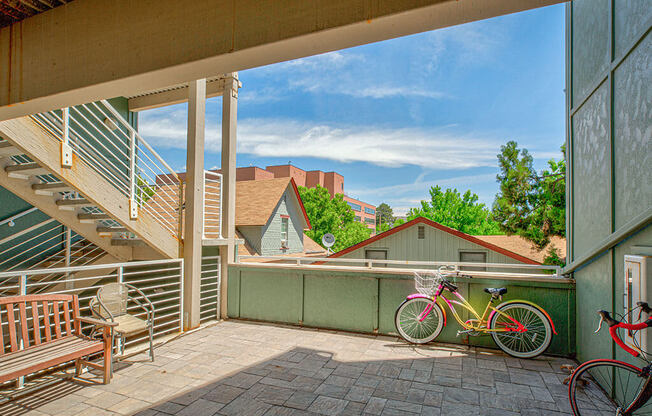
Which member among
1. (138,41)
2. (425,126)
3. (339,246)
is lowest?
(339,246)

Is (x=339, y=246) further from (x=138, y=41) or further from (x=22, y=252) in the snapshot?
(x=138, y=41)

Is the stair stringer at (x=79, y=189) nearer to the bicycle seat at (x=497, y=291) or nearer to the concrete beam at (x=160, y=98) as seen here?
the concrete beam at (x=160, y=98)

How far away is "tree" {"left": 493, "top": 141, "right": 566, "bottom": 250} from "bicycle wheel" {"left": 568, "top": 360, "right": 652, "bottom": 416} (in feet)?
15.9

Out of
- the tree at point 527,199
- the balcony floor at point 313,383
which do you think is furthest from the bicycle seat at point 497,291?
the tree at point 527,199

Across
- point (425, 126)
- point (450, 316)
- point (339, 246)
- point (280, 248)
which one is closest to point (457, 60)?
point (425, 126)

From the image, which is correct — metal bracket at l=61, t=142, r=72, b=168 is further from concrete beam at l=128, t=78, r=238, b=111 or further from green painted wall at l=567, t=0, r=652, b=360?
green painted wall at l=567, t=0, r=652, b=360

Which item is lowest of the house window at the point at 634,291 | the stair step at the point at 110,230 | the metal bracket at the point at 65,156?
the house window at the point at 634,291

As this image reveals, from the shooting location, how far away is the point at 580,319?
4.30 m

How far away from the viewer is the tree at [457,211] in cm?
2816

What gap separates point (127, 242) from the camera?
5629 millimetres

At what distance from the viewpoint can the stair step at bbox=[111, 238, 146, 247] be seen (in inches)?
218

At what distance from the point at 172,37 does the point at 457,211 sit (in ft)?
94.3

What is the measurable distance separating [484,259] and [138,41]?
1226 cm

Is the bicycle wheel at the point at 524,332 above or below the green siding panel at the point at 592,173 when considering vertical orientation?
below
